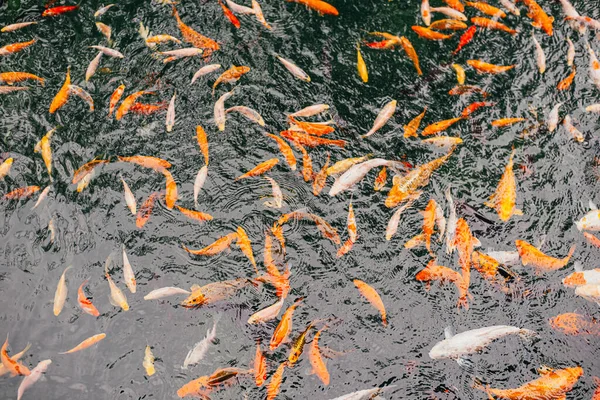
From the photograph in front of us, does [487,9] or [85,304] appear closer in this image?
[85,304]

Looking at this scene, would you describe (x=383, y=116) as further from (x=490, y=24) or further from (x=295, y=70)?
(x=490, y=24)

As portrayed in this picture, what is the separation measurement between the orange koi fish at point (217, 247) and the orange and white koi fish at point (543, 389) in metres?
1.27

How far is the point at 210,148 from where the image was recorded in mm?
2906

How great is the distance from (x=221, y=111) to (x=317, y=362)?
145 centimetres

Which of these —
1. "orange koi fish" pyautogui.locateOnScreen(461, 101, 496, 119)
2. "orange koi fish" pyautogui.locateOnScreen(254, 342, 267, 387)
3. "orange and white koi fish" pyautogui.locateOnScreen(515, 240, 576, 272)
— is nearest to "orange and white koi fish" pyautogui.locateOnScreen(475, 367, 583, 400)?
"orange and white koi fish" pyautogui.locateOnScreen(515, 240, 576, 272)

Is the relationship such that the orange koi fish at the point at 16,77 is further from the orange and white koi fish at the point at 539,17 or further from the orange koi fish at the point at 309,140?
the orange and white koi fish at the point at 539,17

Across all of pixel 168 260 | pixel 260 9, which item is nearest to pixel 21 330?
pixel 168 260

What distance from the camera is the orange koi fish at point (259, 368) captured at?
233 centimetres

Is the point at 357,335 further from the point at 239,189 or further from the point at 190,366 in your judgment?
the point at 239,189

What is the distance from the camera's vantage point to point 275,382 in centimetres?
232

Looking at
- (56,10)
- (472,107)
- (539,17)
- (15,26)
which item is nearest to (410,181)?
(472,107)

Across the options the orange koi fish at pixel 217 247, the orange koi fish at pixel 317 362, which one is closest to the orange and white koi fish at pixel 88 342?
the orange koi fish at pixel 217 247

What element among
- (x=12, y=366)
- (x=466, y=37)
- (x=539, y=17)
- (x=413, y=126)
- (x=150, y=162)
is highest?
(x=539, y=17)

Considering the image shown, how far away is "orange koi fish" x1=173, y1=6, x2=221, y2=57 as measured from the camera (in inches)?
128
